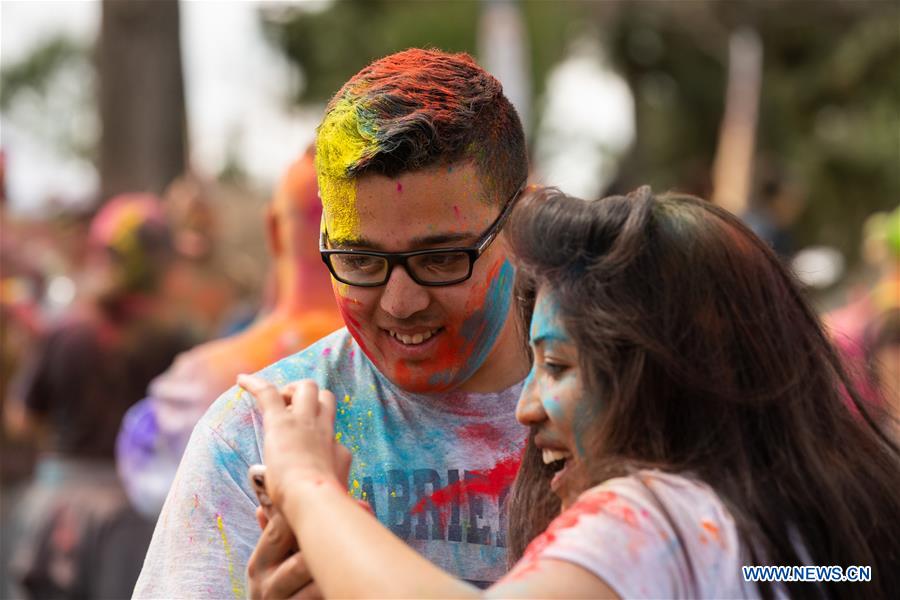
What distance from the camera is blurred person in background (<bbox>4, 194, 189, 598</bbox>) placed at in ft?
→ 21.1

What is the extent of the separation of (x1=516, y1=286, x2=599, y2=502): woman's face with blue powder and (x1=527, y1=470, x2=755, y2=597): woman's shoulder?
6.6 inches

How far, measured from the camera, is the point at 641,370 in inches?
80.7

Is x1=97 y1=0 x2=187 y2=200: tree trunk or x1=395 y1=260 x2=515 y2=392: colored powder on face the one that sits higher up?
x1=97 y1=0 x2=187 y2=200: tree trunk

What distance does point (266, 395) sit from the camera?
7.22 ft

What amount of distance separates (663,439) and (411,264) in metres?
0.64

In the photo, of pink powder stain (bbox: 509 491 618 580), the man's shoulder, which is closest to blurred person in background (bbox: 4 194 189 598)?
the man's shoulder

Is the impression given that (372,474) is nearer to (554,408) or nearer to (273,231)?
(554,408)

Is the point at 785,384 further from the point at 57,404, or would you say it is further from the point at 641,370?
the point at 57,404

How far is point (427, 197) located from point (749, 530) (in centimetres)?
86

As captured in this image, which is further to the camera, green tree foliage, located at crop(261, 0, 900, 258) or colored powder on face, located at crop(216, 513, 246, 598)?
green tree foliage, located at crop(261, 0, 900, 258)

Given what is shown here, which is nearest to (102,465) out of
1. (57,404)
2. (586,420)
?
(57,404)

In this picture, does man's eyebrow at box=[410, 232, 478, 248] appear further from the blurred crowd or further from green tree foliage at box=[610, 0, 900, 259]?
green tree foliage at box=[610, 0, 900, 259]

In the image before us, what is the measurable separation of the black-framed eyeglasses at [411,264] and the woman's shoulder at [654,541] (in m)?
0.67

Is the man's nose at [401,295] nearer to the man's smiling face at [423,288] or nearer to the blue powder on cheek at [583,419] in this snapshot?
the man's smiling face at [423,288]
